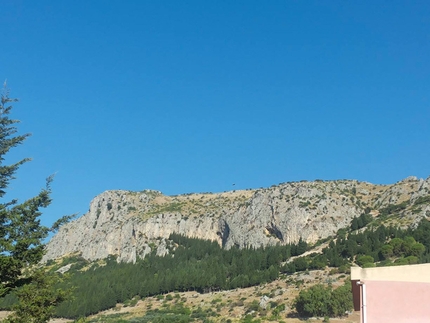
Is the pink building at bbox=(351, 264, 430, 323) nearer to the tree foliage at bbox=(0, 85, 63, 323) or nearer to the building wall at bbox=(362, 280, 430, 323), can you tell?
the building wall at bbox=(362, 280, 430, 323)

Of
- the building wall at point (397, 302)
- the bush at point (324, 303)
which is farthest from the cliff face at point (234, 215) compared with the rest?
the building wall at point (397, 302)

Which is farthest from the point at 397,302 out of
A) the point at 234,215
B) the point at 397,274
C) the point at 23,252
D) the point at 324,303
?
the point at 234,215

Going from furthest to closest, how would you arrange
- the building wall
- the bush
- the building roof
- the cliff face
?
the cliff face → the bush → the building roof → the building wall

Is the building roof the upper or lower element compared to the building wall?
upper

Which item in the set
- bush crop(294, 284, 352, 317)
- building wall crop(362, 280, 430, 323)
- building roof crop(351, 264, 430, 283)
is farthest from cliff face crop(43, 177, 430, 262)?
building wall crop(362, 280, 430, 323)

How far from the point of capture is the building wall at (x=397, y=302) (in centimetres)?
1538

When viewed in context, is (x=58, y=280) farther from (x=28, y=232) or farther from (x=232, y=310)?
(x=232, y=310)

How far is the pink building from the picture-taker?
607 inches

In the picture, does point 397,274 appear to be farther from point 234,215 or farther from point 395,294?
point 234,215

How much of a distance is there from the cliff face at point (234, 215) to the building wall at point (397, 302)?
317ft

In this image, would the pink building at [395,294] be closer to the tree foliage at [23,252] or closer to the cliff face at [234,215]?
the tree foliage at [23,252]

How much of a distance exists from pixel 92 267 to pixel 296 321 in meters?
104

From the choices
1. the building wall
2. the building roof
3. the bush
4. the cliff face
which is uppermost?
the cliff face

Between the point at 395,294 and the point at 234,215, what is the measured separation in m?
140
